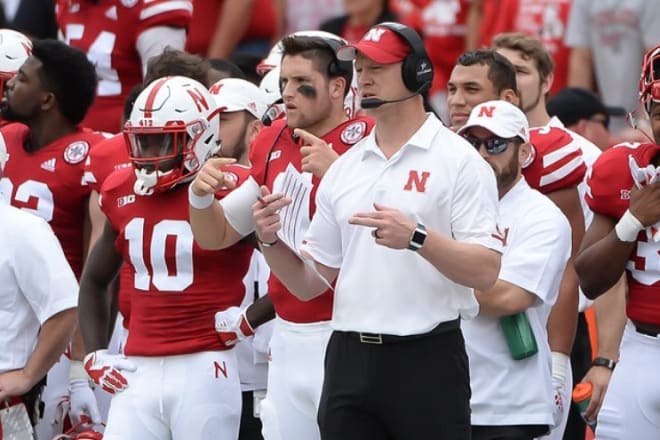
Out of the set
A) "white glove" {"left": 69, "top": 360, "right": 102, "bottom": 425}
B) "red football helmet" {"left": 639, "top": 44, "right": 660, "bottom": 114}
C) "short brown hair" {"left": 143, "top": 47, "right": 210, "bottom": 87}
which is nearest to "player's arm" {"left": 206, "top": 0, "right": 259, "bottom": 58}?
"short brown hair" {"left": 143, "top": 47, "right": 210, "bottom": 87}

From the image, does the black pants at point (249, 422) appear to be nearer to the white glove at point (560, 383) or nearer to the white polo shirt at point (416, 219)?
the white glove at point (560, 383)

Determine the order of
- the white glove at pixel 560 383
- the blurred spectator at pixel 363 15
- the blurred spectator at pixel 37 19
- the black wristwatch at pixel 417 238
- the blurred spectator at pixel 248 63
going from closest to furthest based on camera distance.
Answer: the black wristwatch at pixel 417 238 → the white glove at pixel 560 383 → the blurred spectator at pixel 248 63 → the blurred spectator at pixel 363 15 → the blurred spectator at pixel 37 19

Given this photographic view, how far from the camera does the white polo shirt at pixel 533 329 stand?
7238 mm

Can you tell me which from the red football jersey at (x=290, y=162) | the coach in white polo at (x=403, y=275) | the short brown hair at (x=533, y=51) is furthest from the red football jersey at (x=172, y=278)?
the short brown hair at (x=533, y=51)

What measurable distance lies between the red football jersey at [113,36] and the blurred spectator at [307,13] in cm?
267

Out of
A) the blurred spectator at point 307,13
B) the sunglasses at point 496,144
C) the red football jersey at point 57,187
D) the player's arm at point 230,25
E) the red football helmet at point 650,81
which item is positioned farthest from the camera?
the blurred spectator at point 307,13

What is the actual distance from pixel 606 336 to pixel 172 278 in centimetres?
191

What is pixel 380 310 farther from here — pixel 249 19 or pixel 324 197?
pixel 249 19

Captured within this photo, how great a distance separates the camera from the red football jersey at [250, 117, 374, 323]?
7.04 m

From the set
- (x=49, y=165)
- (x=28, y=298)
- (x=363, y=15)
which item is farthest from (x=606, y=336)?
(x=363, y=15)

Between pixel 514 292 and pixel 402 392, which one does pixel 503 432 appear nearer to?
pixel 514 292

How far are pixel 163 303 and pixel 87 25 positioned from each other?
326 centimetres

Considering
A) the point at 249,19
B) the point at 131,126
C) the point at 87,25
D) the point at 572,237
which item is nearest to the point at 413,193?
the point at 131,126

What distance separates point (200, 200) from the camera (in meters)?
6.83
